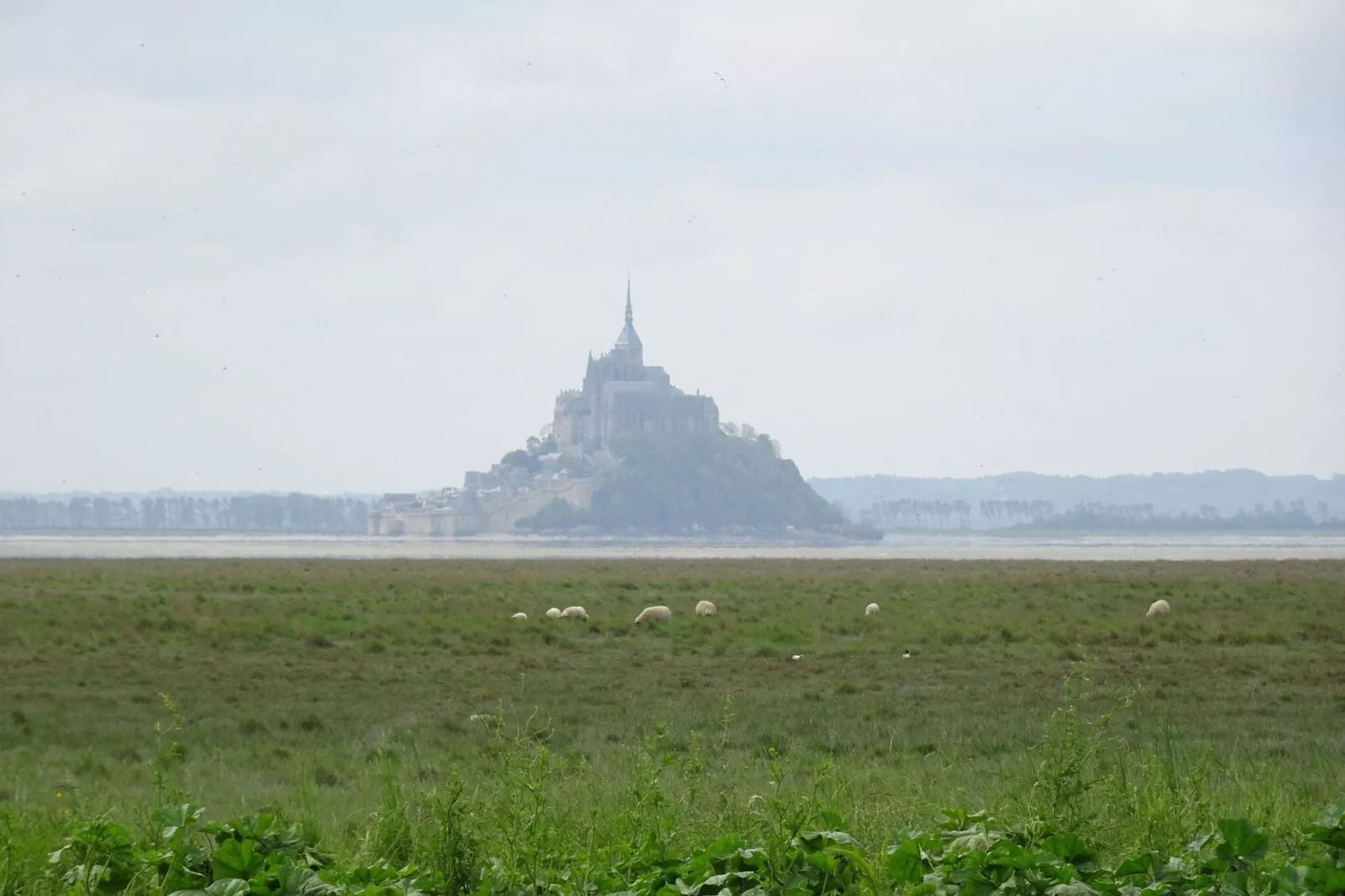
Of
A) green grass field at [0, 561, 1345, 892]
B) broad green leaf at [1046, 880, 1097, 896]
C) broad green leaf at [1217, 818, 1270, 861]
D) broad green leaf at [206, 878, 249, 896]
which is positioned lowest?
green grass field at [0, 561, 1345, 892]

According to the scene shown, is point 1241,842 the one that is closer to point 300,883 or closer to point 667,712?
point 300,883

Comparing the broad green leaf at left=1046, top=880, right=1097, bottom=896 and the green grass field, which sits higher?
the broad green leaf at left=1046, top=880, right=1097, bottom=896

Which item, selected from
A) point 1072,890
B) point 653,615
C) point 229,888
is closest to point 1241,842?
point 1072,890

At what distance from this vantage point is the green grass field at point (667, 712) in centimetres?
694

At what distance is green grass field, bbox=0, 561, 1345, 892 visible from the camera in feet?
22.8

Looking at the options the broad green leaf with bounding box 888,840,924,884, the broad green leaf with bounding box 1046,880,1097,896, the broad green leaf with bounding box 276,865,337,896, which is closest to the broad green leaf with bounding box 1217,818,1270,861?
the broad green leaf with bounding box 1046,880,1097,896

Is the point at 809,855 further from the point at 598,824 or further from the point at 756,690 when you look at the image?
the point at 756,690

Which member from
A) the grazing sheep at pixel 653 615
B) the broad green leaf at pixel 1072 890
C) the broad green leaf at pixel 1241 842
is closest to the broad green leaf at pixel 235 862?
the broad green leaf at pixel 1072 890

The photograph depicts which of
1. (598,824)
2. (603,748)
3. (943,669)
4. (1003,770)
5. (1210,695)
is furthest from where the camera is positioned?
(943,669)

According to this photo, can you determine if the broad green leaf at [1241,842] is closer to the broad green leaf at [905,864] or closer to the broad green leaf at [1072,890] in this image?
the broad green leaf at [1072,890]

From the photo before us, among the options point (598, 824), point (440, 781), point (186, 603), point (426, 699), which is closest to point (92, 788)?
point (440, 781)

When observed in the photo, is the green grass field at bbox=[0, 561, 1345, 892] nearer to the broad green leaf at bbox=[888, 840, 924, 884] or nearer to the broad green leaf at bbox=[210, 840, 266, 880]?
the broad green leaf at bbox=[888, 840, 924, 884]

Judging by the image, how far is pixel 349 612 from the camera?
31016 millimetres

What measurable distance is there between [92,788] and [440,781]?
2.71 m
